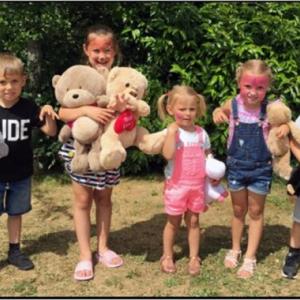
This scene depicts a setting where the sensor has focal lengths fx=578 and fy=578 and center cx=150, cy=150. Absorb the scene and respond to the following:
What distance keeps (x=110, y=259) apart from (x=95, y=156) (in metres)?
0.92

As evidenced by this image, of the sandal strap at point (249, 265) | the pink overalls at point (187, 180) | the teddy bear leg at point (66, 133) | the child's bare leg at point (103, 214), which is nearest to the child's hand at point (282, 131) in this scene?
the pink overalls at point (187, 180)

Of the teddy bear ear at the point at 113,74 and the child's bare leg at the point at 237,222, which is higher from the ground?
the teddy bear ear at the point at 113,74

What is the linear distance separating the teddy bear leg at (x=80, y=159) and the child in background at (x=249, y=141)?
3.19ft

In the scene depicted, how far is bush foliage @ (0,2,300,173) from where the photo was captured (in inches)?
229

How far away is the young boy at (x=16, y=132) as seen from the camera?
3881 mm

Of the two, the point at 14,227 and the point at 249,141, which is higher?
the point at 249,141

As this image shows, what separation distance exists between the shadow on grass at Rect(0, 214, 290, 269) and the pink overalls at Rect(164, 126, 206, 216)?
2.07 ft

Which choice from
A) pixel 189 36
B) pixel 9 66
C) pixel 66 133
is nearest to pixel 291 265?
pixel 66 133

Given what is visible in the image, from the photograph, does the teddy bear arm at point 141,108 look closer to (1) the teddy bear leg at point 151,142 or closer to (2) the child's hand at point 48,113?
(1) the teddy bear leg at point 151,142

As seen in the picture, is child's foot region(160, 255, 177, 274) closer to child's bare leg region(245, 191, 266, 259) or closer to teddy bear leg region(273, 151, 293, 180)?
child's bare leg region(245, 191, 266, 259)

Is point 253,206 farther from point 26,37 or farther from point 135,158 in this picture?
point 26,37

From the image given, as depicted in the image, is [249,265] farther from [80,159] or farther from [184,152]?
[80,159]

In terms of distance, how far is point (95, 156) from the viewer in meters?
3.73

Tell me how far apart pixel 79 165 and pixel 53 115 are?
0.45 m
